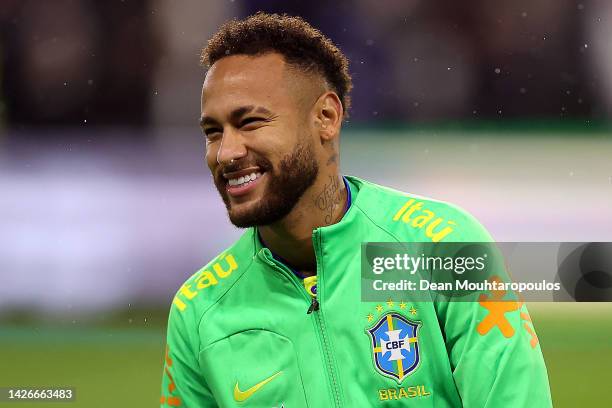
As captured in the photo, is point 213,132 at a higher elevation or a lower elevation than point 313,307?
higher

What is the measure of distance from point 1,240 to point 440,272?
5.31 feet

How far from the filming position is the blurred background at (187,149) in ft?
8.34

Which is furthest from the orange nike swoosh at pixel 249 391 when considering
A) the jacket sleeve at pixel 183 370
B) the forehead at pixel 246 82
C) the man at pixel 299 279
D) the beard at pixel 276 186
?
the forehead at pixel 246 82

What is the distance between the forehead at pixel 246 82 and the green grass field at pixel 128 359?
1201 mm

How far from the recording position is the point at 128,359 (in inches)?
104

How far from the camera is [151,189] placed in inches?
104

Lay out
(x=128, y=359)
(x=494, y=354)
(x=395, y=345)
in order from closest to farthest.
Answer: (x=494, y=354) → (x=395, y=345) → (x=128, y=359)

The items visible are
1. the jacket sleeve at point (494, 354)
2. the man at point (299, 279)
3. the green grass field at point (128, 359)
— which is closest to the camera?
the jacket sleeve at point (494, 354)

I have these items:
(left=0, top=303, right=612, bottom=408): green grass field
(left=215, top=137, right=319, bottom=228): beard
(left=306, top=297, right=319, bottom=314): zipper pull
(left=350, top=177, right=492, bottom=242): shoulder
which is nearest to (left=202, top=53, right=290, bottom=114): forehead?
(left=215, top=137, right=319, bottom=228): beard

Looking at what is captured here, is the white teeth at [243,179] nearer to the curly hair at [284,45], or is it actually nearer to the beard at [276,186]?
the beard at [276,186]

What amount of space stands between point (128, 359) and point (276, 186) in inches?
49.2

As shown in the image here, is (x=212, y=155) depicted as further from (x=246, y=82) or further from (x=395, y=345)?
(x=395, y=345)

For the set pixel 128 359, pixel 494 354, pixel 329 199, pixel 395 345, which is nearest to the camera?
pixel 494 354

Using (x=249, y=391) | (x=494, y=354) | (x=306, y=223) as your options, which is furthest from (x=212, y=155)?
(x=494, y=354)
